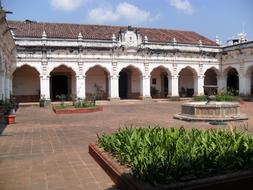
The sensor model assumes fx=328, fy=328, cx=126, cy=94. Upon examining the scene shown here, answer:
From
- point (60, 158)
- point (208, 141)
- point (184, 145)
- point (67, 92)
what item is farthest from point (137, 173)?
point (67, 92)

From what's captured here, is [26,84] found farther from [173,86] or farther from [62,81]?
[173,86]

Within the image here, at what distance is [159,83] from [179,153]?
25.6 meters

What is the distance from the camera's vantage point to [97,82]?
2770 cm

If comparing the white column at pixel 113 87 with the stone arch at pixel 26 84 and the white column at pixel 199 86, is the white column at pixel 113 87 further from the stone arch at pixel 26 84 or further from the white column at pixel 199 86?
the white column at pixel 199 86

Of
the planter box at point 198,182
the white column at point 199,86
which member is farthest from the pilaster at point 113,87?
the planter box at point 198,182

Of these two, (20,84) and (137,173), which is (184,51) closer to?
(20,84)

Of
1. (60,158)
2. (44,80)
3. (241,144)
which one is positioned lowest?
(60,158)

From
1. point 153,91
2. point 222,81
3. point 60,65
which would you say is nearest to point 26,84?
point 60,65

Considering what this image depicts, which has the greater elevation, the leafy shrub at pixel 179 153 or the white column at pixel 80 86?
the white column at pixel 80 86

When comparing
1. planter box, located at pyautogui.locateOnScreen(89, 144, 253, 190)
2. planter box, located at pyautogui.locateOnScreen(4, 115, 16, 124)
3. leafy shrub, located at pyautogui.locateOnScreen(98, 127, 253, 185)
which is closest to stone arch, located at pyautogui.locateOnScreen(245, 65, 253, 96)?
planter box, located at pyautogui.locateOnScreen(4, 115, 16, 124)

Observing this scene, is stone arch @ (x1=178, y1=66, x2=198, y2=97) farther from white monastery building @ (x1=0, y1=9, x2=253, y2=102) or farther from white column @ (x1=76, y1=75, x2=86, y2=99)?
white column @ (x1=76, y1=75, x2=86, y2=99)

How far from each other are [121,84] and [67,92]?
16.0 feet

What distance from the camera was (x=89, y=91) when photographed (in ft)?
89.4

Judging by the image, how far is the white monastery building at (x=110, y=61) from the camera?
2395 centimetres
